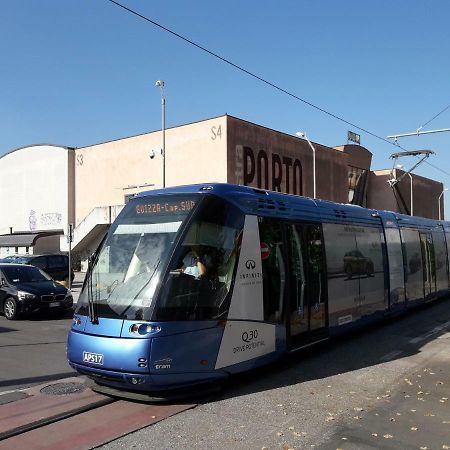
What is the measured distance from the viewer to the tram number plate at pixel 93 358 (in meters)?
6.25

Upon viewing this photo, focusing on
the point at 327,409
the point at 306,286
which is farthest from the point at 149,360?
the point at 306,286

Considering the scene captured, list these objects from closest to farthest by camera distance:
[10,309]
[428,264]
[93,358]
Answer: [93,358], [10,309], [428,264]

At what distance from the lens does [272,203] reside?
8.03 m

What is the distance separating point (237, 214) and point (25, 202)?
5151 cm

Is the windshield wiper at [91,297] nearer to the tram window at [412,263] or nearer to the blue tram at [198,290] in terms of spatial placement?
the blue tram at [198,290]

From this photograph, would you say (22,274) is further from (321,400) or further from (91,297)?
(321,400)

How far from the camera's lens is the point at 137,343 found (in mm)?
6020

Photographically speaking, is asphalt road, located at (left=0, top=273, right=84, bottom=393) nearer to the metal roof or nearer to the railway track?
the railway track

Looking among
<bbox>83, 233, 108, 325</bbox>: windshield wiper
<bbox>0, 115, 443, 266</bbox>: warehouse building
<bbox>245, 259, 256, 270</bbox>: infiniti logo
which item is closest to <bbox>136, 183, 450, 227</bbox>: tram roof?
<bbox>245, 259, 256, 270</bbox>: infiniti logo

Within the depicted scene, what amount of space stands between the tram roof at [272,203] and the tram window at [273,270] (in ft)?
0.83

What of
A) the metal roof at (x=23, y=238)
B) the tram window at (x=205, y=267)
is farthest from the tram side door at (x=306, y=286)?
the metal roof at (x=23, y=238)

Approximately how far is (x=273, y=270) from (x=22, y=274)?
10628mm

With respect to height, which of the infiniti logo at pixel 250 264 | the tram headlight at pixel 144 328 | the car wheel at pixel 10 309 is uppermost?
the infiniti logo at pixel 250 264

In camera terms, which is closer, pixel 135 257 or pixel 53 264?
pixel 135 257
